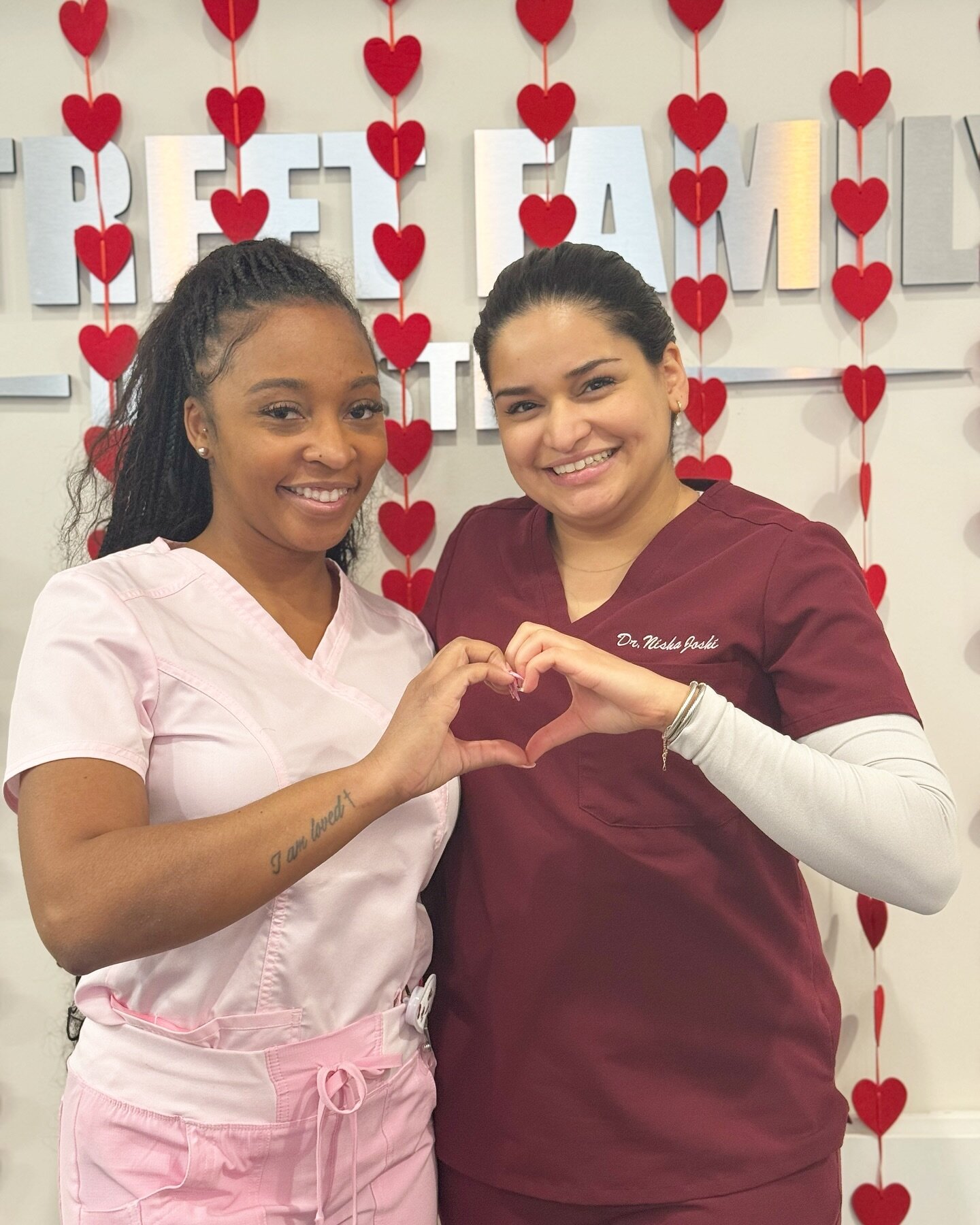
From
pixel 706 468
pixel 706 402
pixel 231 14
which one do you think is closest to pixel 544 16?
pixel 231 14

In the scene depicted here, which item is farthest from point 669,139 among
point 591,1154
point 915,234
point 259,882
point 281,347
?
point 591,1154

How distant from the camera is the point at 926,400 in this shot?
1.92 metres

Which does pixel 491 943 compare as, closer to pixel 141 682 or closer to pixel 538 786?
pixel 538 786

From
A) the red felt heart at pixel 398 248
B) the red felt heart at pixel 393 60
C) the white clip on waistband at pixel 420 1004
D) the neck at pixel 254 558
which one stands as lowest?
the white clip on waistband at pixel 420 1004

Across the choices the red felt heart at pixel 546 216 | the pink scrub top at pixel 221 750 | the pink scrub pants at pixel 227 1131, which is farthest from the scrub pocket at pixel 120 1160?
the red felt heart at pixel 546 216

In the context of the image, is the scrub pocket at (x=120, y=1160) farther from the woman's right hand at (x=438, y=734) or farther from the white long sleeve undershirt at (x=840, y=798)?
the white long sleeve undershirt at (x=840, y=798)

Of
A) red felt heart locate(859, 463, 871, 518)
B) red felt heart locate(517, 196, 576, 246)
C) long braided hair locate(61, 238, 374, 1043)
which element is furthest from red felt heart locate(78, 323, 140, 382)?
red felt heart locate(859, 463, 871, 518)

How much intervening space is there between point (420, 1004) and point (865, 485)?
1165 millimetres

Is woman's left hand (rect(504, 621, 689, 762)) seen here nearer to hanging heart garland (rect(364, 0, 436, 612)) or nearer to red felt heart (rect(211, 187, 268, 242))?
hanging heart garland (rect(364, 0, 436, 612))

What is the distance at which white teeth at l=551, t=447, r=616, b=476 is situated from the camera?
57.1 inches

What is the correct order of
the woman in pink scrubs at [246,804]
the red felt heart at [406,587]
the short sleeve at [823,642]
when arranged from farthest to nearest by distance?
the red felt heart at [406,587] < the short sleeve at [823,642] < the woman in pink scrubs at [246,804]

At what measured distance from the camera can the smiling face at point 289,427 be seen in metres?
1.38

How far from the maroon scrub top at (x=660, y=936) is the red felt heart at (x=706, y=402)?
0.47 m

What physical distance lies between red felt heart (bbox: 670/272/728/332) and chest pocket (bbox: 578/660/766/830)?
780 mm
